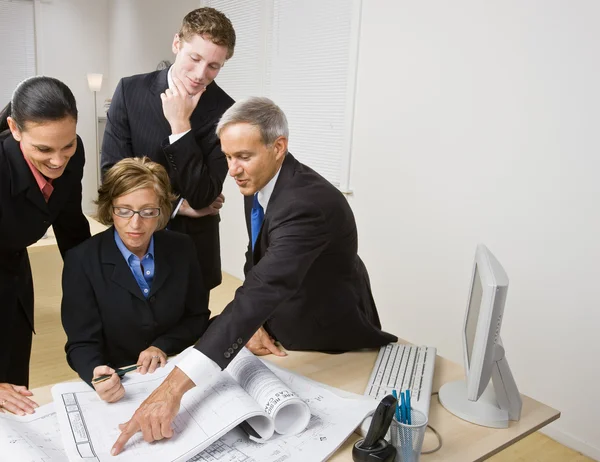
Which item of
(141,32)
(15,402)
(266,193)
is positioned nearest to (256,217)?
(266,193)

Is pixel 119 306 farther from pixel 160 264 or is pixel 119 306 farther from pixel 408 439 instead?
pixel 408 439

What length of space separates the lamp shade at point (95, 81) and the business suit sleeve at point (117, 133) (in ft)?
16.5

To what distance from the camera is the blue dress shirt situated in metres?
1.67

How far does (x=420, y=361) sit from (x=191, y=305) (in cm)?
72

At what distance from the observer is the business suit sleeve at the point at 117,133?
6.60 feet

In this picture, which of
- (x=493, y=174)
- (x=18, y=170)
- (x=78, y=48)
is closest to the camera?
(x=18, y=170)

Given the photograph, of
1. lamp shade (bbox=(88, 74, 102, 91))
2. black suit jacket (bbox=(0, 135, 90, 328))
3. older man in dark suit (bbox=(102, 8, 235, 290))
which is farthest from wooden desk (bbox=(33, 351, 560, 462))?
lamp shade (bbox=(88, 74, 102, 91))

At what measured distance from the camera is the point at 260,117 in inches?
58.9

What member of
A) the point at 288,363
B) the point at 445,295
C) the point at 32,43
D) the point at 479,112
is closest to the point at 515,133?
the point at 479,112

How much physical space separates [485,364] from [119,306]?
1019 mm

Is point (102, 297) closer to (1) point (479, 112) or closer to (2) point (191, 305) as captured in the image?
(2) point (191, 305)

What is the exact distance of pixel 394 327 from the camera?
345cm

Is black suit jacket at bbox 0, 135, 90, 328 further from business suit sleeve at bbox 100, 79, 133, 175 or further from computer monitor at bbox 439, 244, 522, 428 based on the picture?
computer monitor at bbox 439, 244, 522, 428

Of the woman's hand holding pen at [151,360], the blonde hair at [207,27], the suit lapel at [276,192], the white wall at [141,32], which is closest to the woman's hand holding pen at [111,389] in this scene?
the woman's hand holding pen at [151,360]
